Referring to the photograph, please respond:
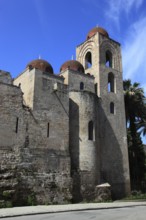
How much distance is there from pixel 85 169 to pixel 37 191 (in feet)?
14.8

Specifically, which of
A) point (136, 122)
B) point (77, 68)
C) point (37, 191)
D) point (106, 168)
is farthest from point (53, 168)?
point (136, 122)

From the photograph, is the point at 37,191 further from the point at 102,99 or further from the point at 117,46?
the point at 117,46


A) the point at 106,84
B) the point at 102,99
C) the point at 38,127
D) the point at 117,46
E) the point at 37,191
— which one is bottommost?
the point at 37,191

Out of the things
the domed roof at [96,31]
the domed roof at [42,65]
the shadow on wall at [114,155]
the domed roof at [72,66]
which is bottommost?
the shadow on wall at [114,155]

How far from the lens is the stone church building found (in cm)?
1623

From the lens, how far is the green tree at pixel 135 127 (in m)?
25.0

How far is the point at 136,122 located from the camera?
27.5 meters

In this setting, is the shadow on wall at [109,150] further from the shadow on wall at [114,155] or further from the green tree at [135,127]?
the green tree at [135,127]

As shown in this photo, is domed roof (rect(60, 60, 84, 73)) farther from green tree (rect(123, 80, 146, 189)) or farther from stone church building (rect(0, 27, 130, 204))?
green tree (rect(123, 80, 146, 189))

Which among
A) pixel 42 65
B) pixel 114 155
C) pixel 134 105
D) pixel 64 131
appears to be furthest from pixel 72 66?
pixel 114 155

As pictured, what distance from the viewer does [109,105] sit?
2389cm

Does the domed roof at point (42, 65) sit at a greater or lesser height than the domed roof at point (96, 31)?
lesser

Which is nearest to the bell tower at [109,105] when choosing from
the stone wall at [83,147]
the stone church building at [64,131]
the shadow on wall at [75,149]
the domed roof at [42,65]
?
the stone church building at [64,131]

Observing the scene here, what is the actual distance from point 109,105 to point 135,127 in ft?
14.1
